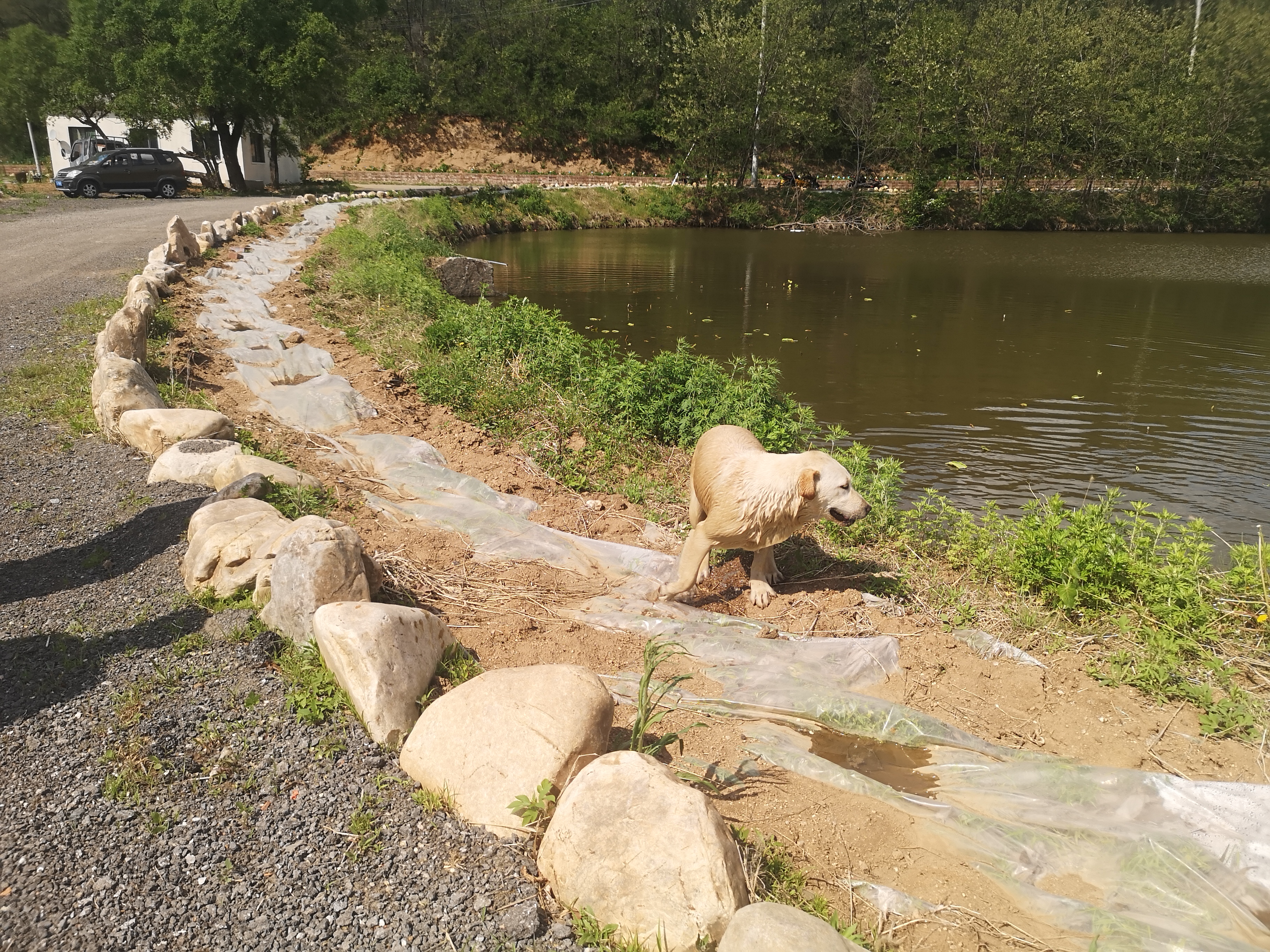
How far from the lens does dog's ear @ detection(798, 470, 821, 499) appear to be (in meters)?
5.77

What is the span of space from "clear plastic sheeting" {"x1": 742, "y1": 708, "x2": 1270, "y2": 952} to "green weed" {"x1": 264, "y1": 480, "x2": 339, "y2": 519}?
4376mm

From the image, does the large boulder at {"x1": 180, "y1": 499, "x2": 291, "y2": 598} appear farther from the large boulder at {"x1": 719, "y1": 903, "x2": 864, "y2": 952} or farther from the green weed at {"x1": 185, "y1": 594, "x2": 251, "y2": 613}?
the large boulder at {"x1": 719, "y1": 903, "x2": 864, "y2": 952}

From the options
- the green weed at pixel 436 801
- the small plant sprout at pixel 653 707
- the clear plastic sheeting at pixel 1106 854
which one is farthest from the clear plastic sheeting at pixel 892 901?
the green weed at pixel 436 801

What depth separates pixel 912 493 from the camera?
32.9ft

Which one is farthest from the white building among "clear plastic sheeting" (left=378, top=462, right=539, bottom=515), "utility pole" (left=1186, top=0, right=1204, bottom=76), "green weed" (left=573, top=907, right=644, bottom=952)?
"utility pole" (left=1186, top=0, right=1204, bottom=76)

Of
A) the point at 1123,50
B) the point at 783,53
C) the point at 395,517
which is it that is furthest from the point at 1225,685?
the point at 1123,50

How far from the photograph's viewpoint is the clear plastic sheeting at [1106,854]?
347 cm

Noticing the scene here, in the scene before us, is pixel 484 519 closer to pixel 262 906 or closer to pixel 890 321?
pixel 262 906

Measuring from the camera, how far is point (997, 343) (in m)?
18.1

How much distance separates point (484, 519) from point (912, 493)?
5.51 m

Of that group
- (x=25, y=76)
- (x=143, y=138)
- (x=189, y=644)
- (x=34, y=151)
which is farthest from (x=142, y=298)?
(x=25, y=76)

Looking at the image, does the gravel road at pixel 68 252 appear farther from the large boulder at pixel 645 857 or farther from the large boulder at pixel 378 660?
the large boulder at pixel 645 857

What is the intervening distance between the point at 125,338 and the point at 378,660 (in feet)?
23.9

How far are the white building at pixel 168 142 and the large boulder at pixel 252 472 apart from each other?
123ft
